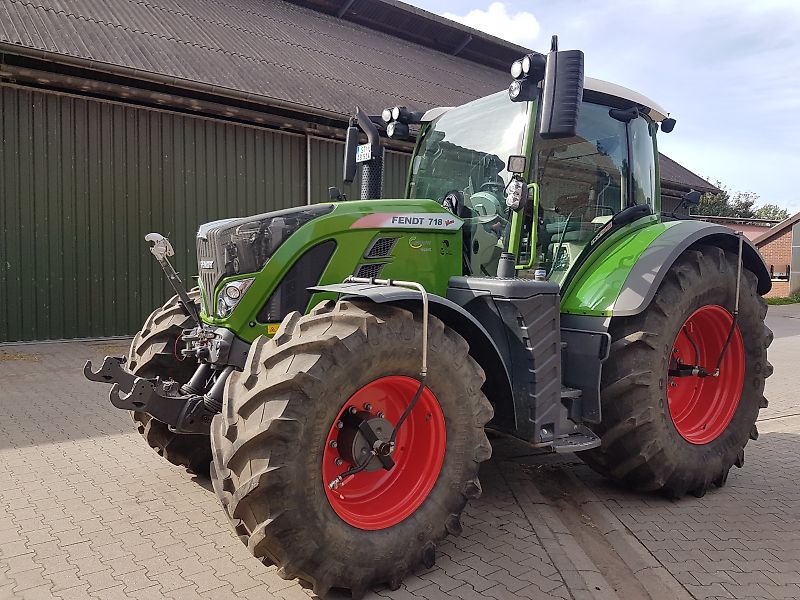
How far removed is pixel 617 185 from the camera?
14.8 feet

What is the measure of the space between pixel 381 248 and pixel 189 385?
125 centimetres

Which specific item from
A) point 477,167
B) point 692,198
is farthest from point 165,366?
point 692,198

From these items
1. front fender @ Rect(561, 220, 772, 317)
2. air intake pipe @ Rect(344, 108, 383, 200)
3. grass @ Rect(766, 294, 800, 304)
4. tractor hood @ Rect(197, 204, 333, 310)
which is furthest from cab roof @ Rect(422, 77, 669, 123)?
grass @ Rect(766, 294, 800, 304)

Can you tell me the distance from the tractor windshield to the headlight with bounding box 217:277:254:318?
1.33 meters

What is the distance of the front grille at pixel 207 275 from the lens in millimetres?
3532

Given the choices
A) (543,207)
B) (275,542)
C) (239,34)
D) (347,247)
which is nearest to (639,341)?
(543,207)

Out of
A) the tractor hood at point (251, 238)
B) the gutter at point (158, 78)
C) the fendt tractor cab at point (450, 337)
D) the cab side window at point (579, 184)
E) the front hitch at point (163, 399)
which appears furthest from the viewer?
the gutter at point (158, 78)

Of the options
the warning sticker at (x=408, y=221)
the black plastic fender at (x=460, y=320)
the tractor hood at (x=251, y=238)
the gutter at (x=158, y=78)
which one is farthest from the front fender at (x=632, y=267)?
the gutter at (x=158, y=78)

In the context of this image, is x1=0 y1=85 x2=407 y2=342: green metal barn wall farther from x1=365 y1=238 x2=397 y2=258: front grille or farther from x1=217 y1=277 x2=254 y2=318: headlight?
x1=365 y1=238 x2=397 y2=258: front grille

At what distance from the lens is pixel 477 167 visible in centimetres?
418

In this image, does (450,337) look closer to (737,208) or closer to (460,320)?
(460,320)

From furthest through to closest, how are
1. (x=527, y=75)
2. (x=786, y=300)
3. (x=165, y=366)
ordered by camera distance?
(x=786, y=300) < (x=165, y=366) < (x=527, y=75)

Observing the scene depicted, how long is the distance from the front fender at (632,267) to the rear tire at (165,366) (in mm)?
2359

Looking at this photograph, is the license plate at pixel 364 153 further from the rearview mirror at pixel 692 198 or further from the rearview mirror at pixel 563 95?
the rearview mirror at pixel 692 198
